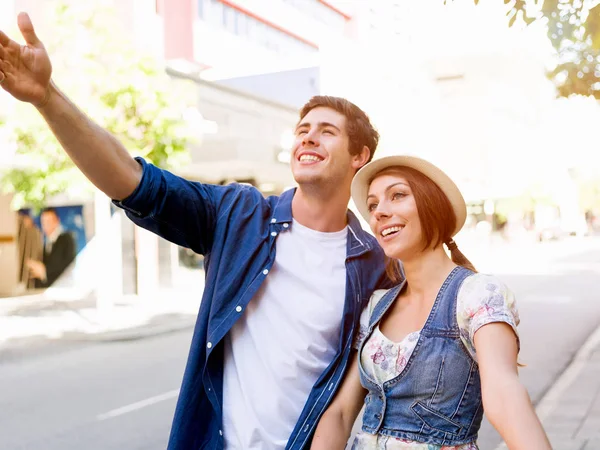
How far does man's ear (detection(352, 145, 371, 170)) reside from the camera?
2.48m

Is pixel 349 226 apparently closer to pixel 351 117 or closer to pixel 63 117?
pixel 351 117

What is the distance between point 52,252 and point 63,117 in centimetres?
1961

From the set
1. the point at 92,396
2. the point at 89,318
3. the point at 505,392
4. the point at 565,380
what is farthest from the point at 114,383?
the point at 505,392

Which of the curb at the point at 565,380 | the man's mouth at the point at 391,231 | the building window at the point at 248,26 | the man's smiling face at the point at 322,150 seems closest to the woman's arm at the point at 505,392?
the man's mouth at the point at 391,231

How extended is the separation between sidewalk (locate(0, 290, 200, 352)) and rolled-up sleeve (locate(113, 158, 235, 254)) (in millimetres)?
10469

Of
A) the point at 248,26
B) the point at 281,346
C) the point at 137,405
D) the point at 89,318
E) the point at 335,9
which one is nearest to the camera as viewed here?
the point at 281,346

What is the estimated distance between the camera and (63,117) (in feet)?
6.06

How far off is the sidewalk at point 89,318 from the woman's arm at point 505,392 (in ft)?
36.7

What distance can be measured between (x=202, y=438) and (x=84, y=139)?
964mm

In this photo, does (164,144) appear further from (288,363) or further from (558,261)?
(558,261)

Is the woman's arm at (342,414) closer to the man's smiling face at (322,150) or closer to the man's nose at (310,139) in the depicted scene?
the man's smiling face at (322,150)

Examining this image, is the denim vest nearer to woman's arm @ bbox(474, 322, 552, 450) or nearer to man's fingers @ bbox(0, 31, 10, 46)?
woman's arm @ bbox(474, 322, 552, 450)

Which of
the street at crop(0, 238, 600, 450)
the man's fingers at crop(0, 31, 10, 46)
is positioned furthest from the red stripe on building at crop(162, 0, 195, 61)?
the man's fingers at crop(0, 31, 10, 46)

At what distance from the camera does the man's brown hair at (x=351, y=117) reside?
8.02 feet
